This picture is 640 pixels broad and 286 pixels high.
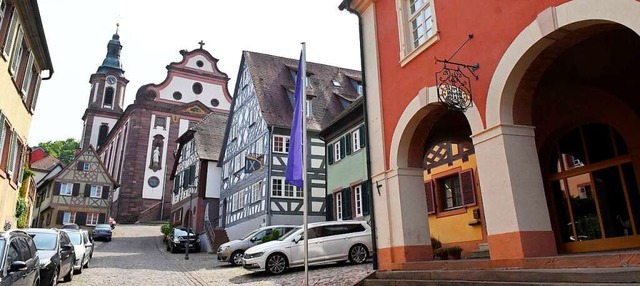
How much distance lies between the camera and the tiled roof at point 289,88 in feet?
96.7

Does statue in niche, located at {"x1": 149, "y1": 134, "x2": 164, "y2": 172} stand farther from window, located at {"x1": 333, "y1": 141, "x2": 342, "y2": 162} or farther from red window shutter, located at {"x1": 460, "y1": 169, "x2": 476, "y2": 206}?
red window shutter, located at {"x1": 460, "y1": 169, "x2": 476, "y2": 206}

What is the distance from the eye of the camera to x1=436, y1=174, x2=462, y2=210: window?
597 inches

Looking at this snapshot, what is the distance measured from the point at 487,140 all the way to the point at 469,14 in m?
2.39

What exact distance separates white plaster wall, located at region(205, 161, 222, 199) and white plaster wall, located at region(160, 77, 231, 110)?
25.1 meters

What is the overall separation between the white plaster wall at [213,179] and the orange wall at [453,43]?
2718 cm

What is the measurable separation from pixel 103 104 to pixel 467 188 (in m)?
71.3

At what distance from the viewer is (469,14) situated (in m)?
8.68

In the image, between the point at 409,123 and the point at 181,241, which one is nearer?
the point at 409,123

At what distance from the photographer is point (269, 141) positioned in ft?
91.8

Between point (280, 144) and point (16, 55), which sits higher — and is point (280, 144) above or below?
above

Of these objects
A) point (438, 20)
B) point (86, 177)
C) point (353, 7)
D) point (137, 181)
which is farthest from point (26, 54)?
point (137, 181)

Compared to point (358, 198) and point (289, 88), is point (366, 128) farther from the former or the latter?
point (289, 88)

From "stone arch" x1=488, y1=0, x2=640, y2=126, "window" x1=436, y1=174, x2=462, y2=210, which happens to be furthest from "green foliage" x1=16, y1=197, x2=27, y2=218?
"stone arch" x1=488, y1=0, x2=640, y2=126

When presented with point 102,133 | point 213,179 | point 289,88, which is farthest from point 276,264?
point 102,133
